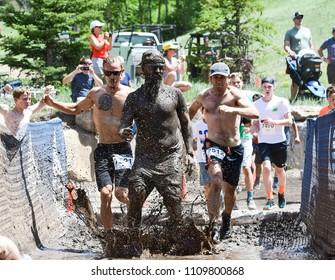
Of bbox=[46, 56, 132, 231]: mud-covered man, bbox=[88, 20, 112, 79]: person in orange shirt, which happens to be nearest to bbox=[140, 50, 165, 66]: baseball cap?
bbox=[46, 56, 132, 231]: mud-covered man

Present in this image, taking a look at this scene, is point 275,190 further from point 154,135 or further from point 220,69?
point 154,135

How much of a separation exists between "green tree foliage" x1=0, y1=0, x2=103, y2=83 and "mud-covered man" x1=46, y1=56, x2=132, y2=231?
11.4 meters

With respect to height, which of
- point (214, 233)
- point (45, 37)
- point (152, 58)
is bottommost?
point (45, 37)

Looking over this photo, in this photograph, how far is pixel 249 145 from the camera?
612 inches

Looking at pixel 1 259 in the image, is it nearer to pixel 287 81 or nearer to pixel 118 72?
pixel 118 72

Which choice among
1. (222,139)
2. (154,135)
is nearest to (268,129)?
(222,139)

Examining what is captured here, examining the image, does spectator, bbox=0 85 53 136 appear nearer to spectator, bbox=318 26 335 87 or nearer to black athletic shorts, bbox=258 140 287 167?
black athletic shorts, bbox=258 140 287 167

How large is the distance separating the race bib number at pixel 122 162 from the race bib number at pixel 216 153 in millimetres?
924

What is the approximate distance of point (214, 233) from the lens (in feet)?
40.6

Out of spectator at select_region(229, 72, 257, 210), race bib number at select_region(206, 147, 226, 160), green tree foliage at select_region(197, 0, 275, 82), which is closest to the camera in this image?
race bib number at select_region(206, 147, 226, 160)

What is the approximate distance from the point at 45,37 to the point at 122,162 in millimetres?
12457

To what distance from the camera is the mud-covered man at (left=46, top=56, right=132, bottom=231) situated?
12.0 m

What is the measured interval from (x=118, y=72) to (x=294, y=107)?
30.8 feet
